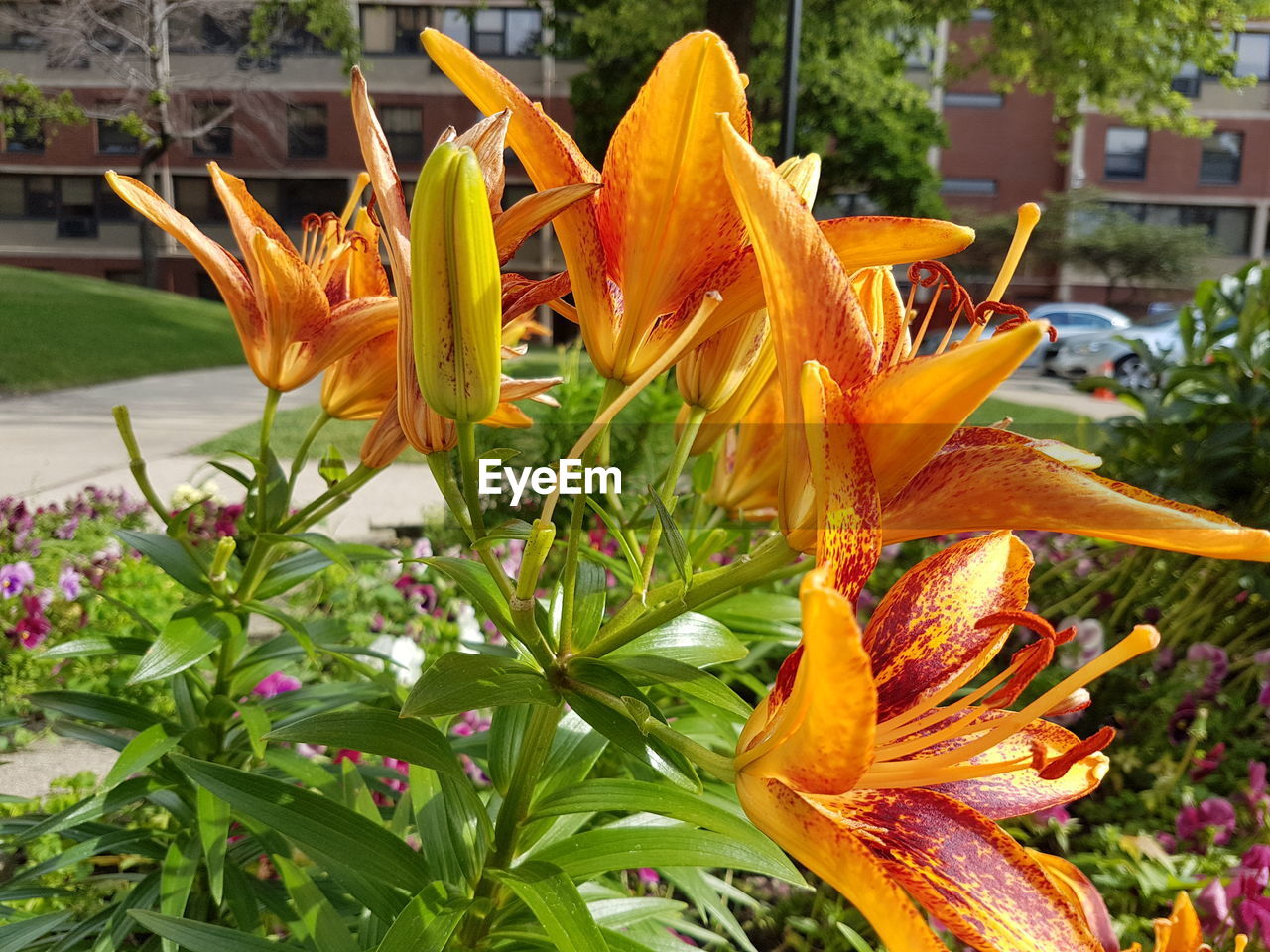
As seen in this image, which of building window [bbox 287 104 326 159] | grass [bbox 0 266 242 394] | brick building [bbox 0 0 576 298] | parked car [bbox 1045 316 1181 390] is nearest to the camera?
grass [bbox 0 266 242 394]

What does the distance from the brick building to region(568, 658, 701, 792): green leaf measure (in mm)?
11355

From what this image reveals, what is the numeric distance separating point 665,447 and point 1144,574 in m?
1.10

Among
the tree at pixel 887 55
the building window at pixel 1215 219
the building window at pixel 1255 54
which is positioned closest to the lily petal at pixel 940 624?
the tree at pixel 887 55

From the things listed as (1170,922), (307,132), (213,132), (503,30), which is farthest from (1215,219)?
(1170,922)

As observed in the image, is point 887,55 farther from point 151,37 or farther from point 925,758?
point 925,758

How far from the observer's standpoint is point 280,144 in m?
12.6

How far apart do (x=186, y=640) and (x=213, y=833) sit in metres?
0.15

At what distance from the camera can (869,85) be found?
8383 millimetres

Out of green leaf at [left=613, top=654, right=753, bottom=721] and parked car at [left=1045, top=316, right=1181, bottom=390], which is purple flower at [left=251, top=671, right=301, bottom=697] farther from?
parked car at [left=1045, top=316, right=1181, bottom=390]

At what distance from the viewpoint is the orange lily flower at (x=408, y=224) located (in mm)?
327

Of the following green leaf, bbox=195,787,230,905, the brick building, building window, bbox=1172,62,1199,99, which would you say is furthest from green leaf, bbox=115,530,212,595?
building window, bbox=1172,62,1199,99

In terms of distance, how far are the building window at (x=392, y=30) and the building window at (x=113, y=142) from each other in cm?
299

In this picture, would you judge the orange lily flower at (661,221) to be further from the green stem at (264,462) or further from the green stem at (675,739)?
the green stem at (264,462)

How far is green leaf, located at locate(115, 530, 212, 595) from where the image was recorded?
0.68m
